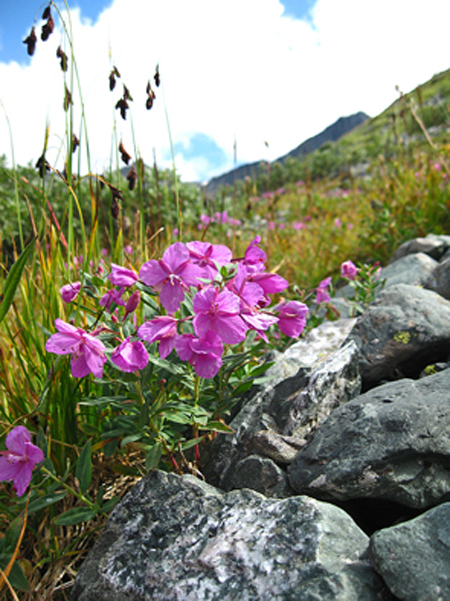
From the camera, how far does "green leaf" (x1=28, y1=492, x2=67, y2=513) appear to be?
129cm

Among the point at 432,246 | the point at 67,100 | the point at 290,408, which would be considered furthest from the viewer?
the point at 432,246

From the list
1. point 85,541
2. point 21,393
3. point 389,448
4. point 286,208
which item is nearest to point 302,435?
point 389,448

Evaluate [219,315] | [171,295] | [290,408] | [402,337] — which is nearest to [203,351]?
[219,315]

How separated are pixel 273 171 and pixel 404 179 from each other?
11.2 metres

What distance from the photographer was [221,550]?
43.1 inches

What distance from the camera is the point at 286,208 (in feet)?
33.3

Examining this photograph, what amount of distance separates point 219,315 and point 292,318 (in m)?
0.34

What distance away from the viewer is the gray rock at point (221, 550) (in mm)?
950

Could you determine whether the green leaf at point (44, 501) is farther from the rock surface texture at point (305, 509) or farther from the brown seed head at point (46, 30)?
the brown seed head at point (46, 30)

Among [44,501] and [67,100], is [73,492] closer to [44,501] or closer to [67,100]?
[44,501]

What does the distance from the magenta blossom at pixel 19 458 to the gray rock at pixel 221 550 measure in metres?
0.31

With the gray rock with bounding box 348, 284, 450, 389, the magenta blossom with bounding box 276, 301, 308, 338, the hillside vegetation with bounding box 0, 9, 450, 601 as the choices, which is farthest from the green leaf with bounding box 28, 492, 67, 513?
the gray rock with bounding box 348, 284, 450, 389

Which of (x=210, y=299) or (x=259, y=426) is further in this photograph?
(x=259, y=426)

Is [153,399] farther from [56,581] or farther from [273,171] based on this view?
[273,171]
